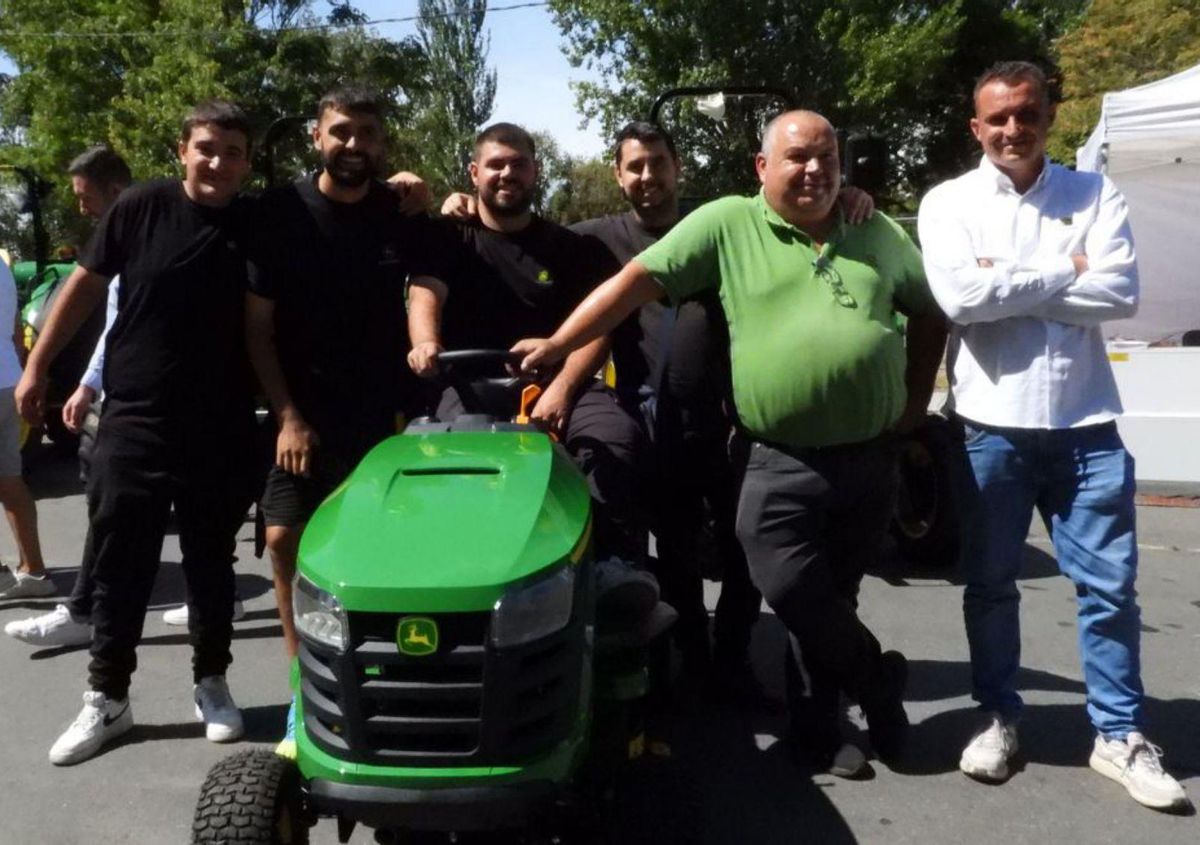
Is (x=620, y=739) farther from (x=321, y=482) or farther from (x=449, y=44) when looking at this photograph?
(x=449, y=44)

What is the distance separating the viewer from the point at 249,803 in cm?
285

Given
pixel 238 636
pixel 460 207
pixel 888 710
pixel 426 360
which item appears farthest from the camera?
pixel 238 636

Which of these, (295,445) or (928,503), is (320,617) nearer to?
(295,445)

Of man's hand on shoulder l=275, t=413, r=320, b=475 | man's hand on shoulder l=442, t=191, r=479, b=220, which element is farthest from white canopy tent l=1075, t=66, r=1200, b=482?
man's hand on shoulder l=275, t=413, r=320, b=475

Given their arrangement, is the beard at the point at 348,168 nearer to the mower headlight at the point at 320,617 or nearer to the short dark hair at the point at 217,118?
the short dark hair at the point at 217,118

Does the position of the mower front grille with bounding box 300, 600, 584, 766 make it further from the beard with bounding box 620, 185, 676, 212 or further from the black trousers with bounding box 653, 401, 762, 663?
the beard with bounding box 620, 185, 676, 212

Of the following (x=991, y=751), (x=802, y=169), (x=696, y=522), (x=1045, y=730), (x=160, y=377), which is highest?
(x=802, y=169)

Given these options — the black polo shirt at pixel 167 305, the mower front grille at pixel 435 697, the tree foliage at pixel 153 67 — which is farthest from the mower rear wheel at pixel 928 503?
the tree foliage at pixel 153 67

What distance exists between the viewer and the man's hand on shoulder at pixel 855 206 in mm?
3830

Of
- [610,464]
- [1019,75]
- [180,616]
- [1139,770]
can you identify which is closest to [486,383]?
[610,464]

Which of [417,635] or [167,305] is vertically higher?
[167,305]

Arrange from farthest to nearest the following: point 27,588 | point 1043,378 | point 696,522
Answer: point 27,588
point 696,522
point 1043,378

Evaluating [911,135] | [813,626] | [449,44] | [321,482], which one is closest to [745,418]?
[813,626]

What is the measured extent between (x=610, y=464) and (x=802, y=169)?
1025 millimetres
